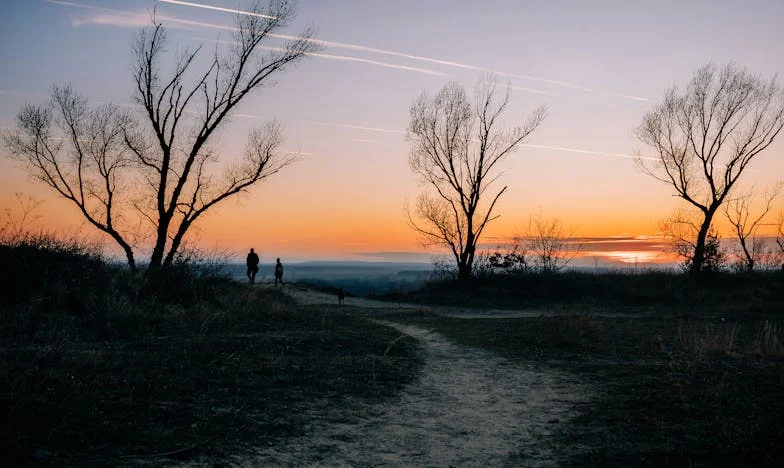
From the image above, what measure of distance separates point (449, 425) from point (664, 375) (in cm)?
454

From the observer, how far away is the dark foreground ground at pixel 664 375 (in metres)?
5.95

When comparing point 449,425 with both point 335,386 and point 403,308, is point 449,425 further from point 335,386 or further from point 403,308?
point 403,308

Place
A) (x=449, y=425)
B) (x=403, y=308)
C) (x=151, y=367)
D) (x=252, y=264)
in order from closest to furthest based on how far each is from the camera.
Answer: (x=449, y=425), (x=151, y=367), (x=403, y=308), (x=252, y=264)

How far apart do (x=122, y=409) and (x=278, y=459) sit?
2088 millimetres

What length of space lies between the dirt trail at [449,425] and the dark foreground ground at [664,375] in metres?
0.44

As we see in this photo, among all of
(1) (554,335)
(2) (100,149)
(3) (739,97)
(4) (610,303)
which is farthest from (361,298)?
(3) (739,97)

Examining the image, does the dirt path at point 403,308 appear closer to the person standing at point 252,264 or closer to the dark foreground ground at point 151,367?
the person standing at point 252,264

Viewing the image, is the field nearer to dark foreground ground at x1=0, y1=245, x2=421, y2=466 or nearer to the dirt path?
dark foreground ground at x1=0, y1=245, x2=421, y2=466

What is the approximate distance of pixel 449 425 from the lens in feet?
23.3

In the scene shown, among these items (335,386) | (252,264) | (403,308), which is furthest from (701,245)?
(335,386)

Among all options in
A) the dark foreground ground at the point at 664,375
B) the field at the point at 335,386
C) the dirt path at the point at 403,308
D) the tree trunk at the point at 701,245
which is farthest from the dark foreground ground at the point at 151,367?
the tree trunk at the point at 701,245

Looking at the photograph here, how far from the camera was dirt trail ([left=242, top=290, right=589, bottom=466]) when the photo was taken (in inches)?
230

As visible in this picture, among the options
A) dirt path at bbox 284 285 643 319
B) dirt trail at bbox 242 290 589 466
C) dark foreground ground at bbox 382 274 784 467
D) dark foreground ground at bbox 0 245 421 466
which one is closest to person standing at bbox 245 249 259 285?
dirt path at bbox 284 285 643 319

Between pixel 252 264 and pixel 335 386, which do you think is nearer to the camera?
pixel 335 386
